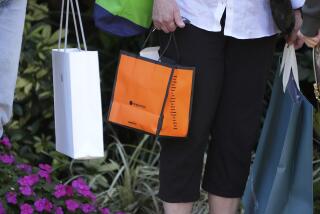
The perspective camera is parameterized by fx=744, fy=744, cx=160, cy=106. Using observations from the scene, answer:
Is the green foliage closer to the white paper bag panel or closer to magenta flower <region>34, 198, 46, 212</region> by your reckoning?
magenta flower <region>34, 198, 46, 212</region>

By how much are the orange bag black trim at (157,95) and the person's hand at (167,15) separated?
0.14 m

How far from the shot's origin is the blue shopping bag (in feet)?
9.05

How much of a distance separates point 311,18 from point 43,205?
145cm

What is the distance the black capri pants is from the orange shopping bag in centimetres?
6

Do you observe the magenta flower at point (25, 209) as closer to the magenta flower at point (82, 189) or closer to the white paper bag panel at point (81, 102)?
the magenta flower at point (82, 189)

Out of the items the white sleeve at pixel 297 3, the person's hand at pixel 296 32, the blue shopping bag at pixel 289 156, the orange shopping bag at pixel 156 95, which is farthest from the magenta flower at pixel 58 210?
the white sleeve at pixel 297 3

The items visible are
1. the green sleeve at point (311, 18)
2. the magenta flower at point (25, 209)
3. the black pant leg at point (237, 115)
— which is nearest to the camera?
the green sleeve at point (311, 18)

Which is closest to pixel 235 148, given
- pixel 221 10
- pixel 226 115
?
pixel 226 115

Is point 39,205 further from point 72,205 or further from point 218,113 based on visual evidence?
point 218,113

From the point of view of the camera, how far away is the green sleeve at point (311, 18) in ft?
7.77

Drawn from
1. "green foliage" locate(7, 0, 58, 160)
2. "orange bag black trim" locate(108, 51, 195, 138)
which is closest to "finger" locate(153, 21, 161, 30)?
"orange bag black trim" locate(108, 51, 195, 138)

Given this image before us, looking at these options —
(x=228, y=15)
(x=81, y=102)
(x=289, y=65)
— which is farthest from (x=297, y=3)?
(x=81, y=102)

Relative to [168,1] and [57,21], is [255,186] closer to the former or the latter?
[168,1]

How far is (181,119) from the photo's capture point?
109 inches
